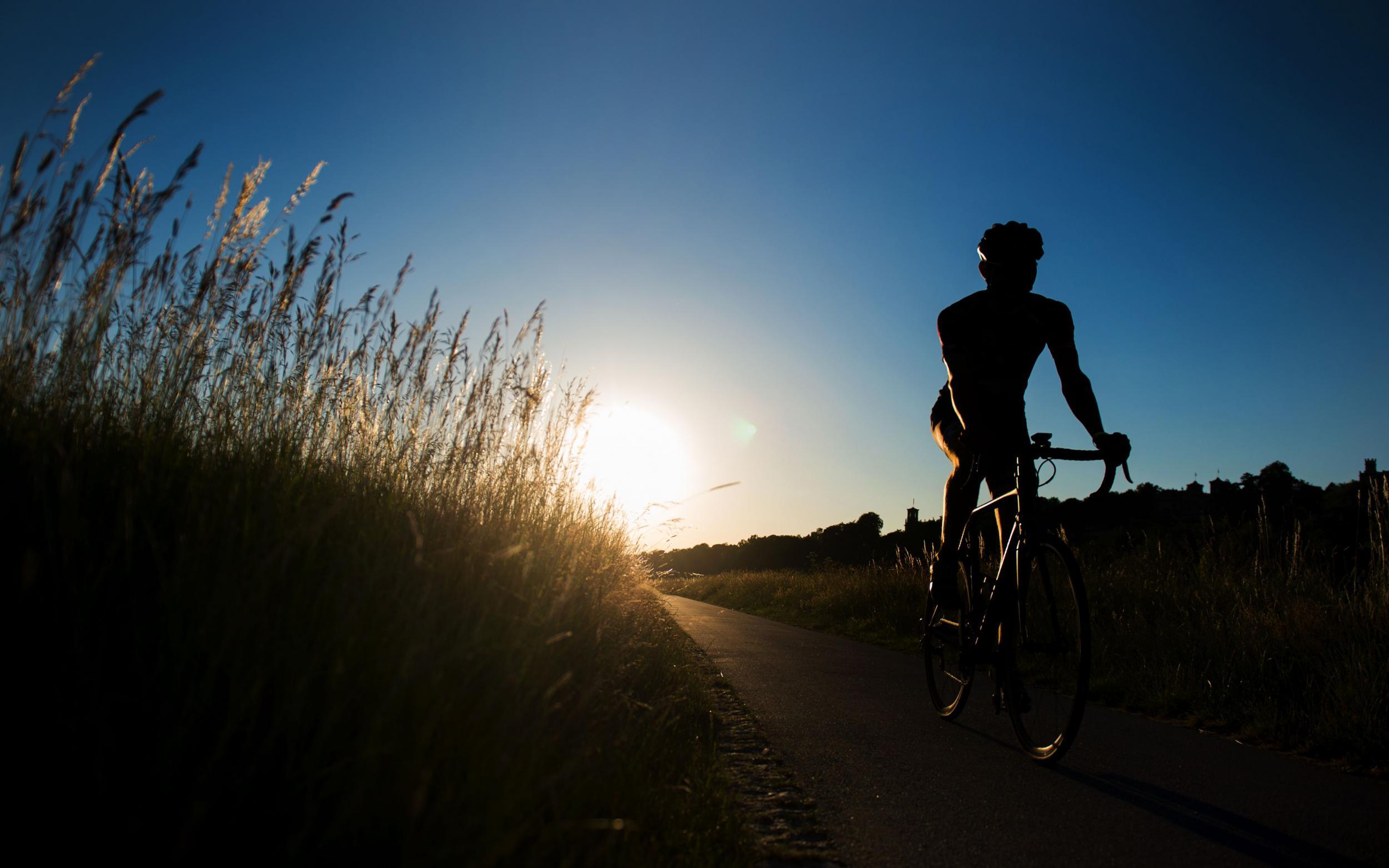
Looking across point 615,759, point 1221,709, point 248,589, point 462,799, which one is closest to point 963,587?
point 1221,709

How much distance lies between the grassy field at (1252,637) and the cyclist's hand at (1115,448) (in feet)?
5.03

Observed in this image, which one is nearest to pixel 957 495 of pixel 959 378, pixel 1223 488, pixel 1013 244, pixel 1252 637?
pixel 959 378

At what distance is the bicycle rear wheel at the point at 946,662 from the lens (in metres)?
3.35

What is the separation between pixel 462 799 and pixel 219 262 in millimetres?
2680

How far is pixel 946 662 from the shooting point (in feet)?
12.1

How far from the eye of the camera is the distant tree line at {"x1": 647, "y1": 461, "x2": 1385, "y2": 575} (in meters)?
5.84

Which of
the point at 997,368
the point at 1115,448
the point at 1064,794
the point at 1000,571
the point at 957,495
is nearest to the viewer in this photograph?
the point at 1064,794

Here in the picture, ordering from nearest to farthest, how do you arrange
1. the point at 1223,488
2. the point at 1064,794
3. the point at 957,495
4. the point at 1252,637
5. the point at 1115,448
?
the point at 1064,794, the point at 1115,448, the point at 957,495, the point at 1252,637, the point at 1223,488

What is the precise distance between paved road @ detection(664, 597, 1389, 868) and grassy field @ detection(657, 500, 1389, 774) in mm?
378

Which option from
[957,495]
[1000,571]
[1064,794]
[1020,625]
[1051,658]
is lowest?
[1064,794]

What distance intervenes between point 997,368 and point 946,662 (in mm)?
1583

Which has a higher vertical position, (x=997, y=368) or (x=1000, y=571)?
(x=997, y=368)

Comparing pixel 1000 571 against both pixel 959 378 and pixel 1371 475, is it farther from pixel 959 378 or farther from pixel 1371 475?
pixel 1371 475

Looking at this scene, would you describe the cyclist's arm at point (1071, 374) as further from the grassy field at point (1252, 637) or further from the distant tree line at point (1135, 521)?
the grassy field at point (1252, 637)
